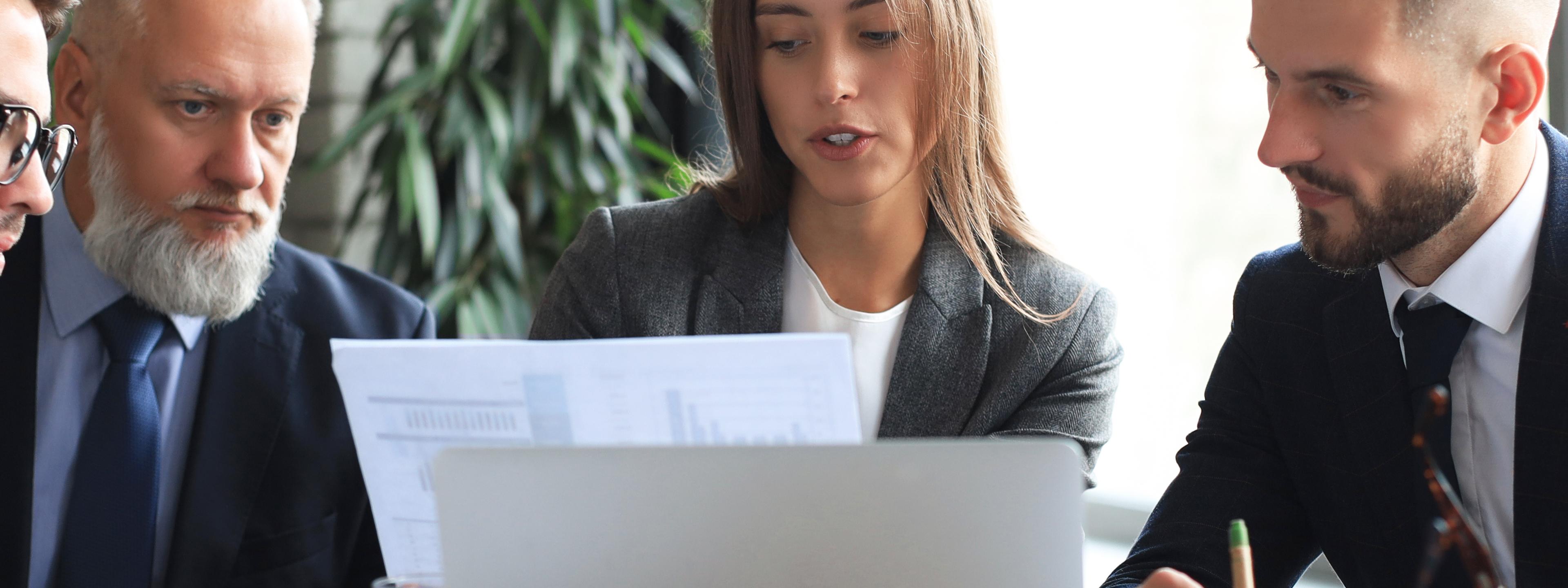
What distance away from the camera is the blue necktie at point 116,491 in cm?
158

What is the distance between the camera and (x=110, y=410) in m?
1.60

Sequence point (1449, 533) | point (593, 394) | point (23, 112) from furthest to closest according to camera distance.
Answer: point (23, 112)
point (593, 394)
point (1449, 533)

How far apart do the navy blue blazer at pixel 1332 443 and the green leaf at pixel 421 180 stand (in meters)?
2.00

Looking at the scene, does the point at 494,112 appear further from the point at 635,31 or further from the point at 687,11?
the point at 687,11

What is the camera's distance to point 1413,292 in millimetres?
1345

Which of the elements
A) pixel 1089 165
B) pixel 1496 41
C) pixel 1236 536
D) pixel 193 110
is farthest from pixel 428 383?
pixel 1089 165

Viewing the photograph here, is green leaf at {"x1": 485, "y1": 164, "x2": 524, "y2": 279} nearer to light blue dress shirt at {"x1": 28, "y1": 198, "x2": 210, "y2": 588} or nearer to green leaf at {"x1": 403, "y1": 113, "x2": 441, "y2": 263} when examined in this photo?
green leaf at {"x1": 403, "y1": 113, "x2": 441, "y2": 263}

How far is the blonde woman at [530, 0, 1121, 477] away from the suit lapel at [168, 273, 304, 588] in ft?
1.30

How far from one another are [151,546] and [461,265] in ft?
5.06

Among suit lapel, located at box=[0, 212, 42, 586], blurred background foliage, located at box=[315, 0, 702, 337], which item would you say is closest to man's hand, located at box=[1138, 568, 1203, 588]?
suit lapel, located at box=[0, 212, 42, 586]

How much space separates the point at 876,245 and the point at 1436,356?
73 cm

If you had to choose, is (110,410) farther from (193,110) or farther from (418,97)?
(418,97)

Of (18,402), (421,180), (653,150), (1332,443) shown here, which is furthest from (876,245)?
(421,180)

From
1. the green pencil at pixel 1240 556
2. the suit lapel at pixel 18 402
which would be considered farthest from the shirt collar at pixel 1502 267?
the suit lapel at pixel 18 402
